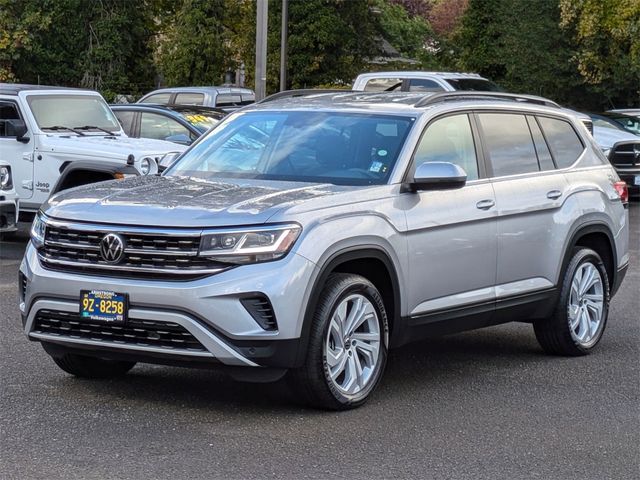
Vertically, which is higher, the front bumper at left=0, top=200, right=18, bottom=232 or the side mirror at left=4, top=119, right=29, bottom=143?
the side mirror at left=4, top=119, right=29, bottom=143

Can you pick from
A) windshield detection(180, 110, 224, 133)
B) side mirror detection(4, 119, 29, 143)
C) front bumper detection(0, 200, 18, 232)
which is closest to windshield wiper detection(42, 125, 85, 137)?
side mirror detection(4, 119, 29, 143)

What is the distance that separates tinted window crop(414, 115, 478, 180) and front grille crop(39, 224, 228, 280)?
1.81 metres

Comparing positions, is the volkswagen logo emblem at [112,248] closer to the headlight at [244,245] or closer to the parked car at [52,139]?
the headlight at [244,245]

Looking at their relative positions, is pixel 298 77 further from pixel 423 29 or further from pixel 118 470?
pixel 118 470

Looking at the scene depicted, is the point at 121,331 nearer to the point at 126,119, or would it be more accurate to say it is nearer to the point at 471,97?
the point at 471,97

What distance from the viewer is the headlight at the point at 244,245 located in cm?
652

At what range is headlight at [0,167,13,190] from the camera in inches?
530

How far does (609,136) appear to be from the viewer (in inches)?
862

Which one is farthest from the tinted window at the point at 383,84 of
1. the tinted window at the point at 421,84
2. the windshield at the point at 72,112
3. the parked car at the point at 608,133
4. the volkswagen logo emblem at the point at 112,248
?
the volkswagen logo emblem at the point at 112,248

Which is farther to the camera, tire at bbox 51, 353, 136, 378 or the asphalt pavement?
tire at bbox 51, 353, 136, 378

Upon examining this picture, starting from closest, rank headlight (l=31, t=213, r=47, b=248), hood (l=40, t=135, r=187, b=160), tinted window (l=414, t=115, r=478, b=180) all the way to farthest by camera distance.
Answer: headlight (l=31, t=213, r=47, b=248) < tinted window (l=414, t=115, r=478, b=180) < hood (l=40, t=135, r=187, b=160)

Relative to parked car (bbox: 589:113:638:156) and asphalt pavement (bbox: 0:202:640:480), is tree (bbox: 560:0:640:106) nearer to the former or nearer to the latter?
parked car (bbox: 589:113:638:156)

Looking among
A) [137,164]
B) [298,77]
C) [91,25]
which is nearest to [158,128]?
[137,164]

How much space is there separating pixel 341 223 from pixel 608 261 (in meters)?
3.27
